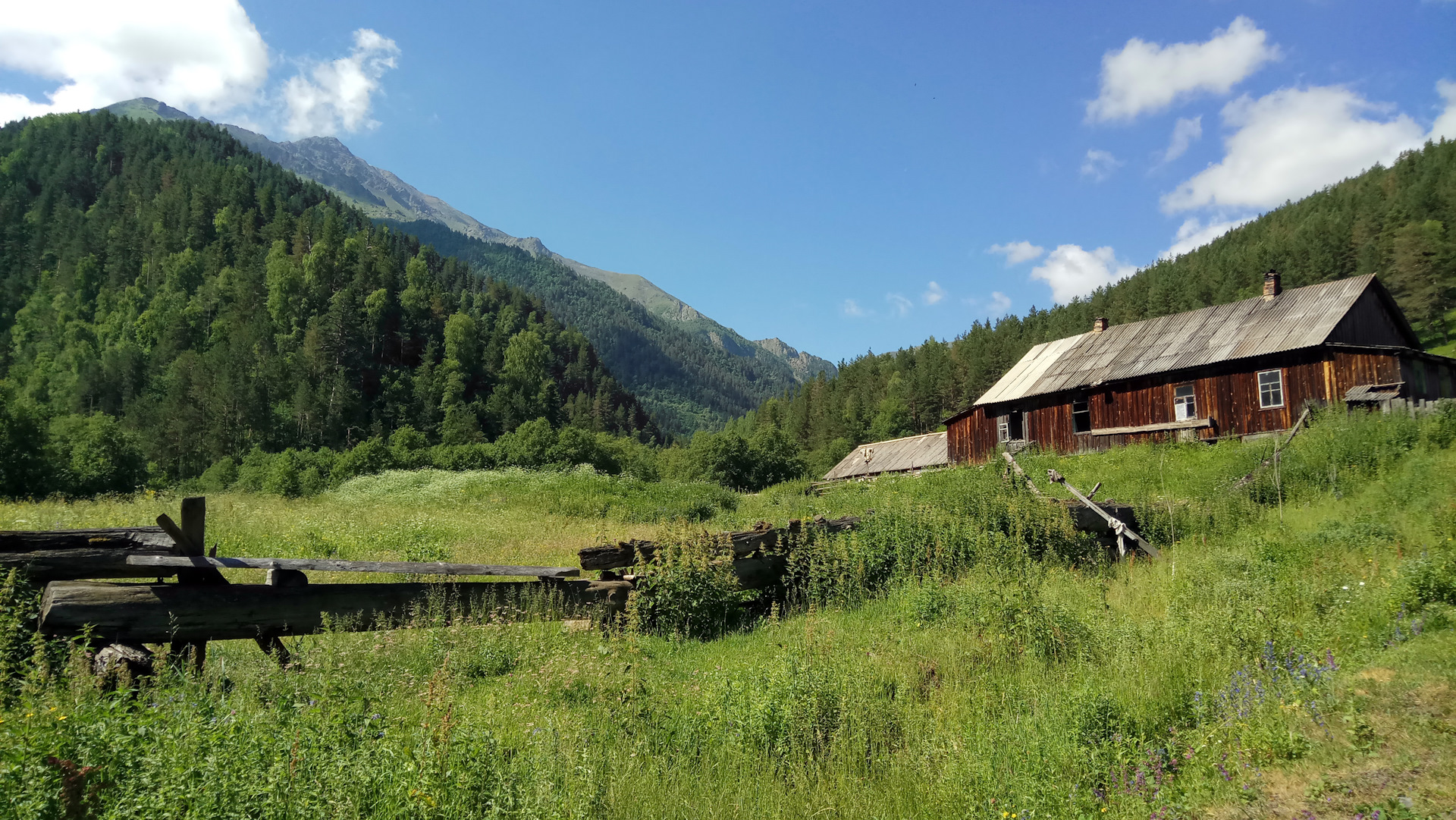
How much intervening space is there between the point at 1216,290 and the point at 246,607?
396 feet

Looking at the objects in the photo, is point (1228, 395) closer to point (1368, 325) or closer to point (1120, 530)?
point (1368, 325)

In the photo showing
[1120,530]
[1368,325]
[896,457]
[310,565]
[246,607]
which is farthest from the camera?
[896,457]

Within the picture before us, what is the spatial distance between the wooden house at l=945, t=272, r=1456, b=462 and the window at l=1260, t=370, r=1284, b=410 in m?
0.03

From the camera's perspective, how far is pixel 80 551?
255 inches

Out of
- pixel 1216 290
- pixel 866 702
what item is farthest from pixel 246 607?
pixel 1216 290

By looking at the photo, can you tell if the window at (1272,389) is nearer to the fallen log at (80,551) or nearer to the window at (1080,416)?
the window at (1080,416)

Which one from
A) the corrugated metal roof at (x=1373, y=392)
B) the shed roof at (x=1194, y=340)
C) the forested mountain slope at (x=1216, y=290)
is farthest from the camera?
the forested mountain slope at (x=1216, y=290)

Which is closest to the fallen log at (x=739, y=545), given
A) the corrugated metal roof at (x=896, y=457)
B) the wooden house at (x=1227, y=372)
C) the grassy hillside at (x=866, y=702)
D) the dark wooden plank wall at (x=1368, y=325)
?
the grassy hillside at (x=866, y=702)

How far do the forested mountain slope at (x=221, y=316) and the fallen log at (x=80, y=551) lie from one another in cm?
7992

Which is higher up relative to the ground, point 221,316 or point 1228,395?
point 221,316

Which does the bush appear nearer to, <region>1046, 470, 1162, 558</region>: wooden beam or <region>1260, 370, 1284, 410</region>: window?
<region>1046, 470, 1162, 558</region>: wooden beam

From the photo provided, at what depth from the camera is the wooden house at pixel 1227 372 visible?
25.8 metres

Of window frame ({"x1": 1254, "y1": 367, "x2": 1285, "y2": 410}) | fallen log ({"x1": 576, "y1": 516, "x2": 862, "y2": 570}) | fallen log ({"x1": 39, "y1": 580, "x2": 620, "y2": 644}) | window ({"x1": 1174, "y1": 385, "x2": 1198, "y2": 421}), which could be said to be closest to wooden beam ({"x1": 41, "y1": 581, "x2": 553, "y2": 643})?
fallen log ({"x1": 39, "y1": 580, "x2": 620, "y2": 644})

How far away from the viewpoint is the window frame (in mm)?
27078
